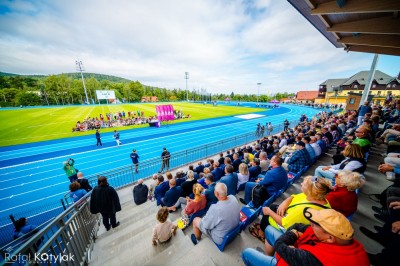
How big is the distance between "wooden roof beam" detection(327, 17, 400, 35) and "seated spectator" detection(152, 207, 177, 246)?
26.4 feet

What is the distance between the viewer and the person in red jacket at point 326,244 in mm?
1357

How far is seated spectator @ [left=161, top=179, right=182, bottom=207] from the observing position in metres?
4.91

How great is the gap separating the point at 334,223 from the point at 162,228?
3.13 meters

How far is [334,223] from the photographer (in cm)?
146

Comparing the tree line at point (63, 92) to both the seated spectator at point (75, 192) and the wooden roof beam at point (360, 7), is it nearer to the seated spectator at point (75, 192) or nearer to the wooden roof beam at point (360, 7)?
the seated spectator at point (75, 192)

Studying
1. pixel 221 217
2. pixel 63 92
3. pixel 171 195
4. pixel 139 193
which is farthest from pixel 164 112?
pixel 63 92

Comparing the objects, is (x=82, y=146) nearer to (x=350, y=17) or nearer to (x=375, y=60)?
(x=350, y=17)

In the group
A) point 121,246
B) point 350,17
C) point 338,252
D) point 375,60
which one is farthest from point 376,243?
point 375,60

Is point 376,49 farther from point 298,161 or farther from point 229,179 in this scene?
point 229,179

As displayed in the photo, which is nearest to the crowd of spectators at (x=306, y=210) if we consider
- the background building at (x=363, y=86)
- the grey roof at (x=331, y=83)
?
the background building at (x=363, y=86)

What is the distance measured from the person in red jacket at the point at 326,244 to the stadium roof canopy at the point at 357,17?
5.10m

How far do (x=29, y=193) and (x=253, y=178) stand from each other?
44.6ft

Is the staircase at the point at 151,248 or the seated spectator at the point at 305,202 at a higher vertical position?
the seated spectator at the point at 305,202

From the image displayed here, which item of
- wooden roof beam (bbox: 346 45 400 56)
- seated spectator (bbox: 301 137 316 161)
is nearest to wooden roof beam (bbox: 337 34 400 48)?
wooden roof beam (bbox: 346 45 400 56)
